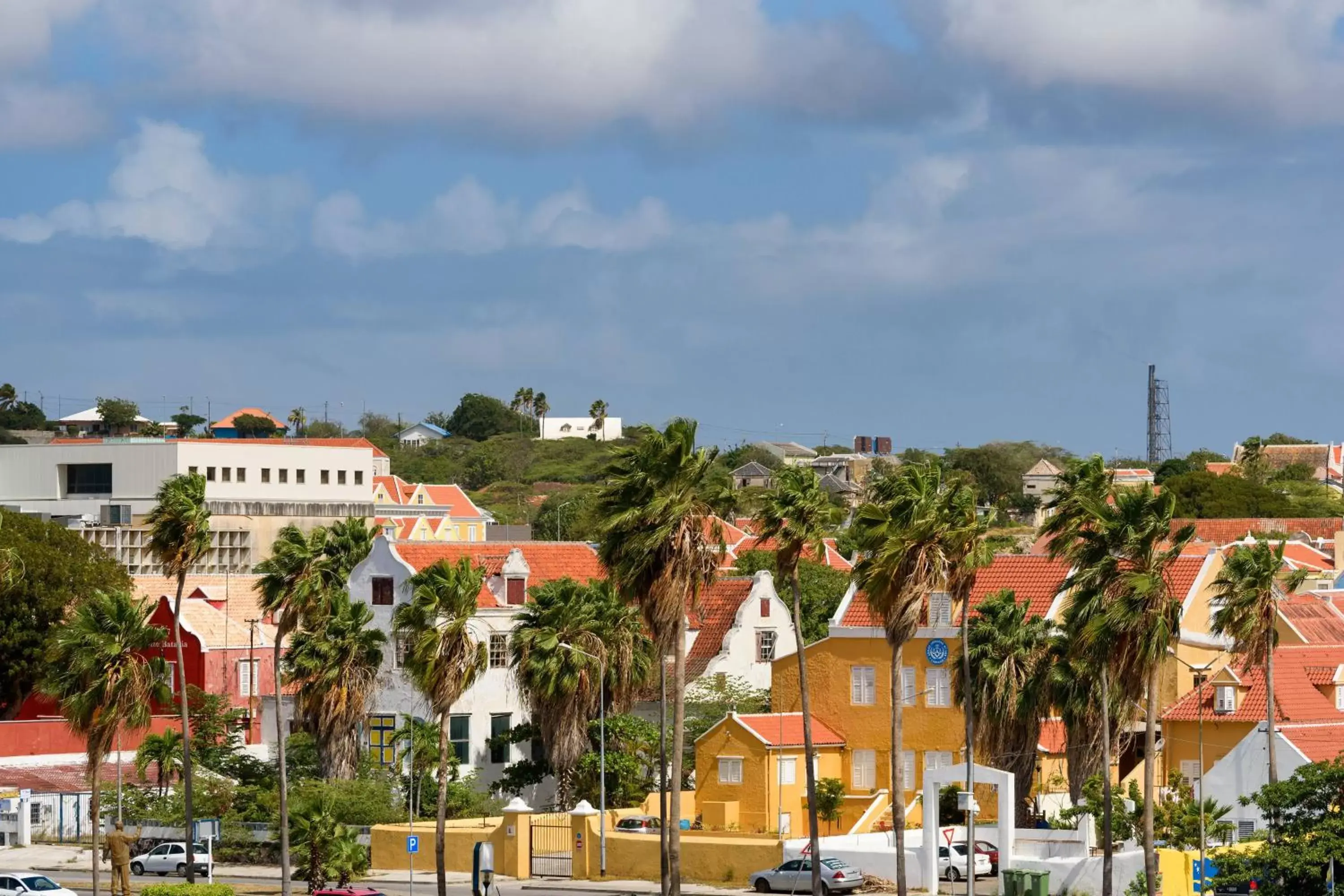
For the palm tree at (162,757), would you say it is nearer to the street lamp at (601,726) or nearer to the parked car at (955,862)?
the street lamp at (601,726)

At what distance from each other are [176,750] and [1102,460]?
3480 centimetres

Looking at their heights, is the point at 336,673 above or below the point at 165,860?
above

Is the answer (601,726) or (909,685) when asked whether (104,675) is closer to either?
(601,726)

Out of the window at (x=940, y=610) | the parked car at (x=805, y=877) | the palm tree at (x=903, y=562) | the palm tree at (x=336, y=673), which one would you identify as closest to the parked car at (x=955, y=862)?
the parked car at (x=805, y=877)

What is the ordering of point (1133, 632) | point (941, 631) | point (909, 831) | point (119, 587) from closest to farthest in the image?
point (1133, 632), point (909, 831), point (941, 631), point (119, 587)

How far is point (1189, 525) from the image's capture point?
50.8 metres

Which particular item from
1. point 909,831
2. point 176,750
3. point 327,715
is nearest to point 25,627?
point 176,750

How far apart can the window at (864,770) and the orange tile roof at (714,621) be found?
1441cm

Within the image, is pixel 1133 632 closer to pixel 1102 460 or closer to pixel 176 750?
pixel 1102 460

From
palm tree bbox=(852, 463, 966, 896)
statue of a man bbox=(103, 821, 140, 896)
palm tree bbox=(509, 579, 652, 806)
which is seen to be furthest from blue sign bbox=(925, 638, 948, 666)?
statue of a man bbox=(103, 821, 140, 896)

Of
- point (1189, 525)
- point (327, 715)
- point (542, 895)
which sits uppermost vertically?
point (1189, 525)

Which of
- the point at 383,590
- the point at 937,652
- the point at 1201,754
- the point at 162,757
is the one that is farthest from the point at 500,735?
the point at 1201,754

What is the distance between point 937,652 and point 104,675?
25711 millimetres

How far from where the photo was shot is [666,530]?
51312mm
